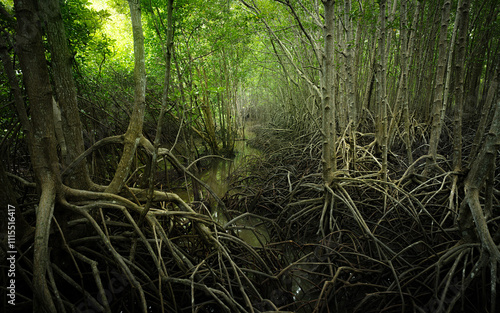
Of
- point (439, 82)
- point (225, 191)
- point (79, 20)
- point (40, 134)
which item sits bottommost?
point (225, 191)

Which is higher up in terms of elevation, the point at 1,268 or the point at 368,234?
the point at 1,268

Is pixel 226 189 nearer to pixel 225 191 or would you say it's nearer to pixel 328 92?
pixel 225 191

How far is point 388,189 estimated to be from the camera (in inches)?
120

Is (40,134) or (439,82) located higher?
(439,82)

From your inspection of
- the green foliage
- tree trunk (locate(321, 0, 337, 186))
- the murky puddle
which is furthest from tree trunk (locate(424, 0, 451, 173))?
the green foliage

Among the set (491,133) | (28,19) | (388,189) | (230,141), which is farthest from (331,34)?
(230,141)

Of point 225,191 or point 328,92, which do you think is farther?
point 225,191

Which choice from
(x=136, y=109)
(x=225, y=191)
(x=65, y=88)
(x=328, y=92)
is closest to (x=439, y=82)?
(x=328, y=92)

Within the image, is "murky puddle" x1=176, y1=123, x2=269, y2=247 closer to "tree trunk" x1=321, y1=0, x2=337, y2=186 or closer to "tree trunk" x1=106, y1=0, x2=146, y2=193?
"tree trunk" x1=106, y1=0, x2=146, y2=193

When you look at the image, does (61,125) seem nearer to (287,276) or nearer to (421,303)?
(287,276)

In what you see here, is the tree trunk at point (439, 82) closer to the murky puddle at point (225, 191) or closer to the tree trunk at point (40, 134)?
the murky puddle at point (225, 191)

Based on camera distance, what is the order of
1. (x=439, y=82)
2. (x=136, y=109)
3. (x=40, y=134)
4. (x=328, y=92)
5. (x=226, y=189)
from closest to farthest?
(x=40, y=134) → (x=136, y=109) → (x=328, y=92) → (x=439, y=82) → (x=226, y=189)

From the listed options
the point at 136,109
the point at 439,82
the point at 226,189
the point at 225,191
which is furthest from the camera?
the point at 226,189

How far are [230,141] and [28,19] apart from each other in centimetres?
683
